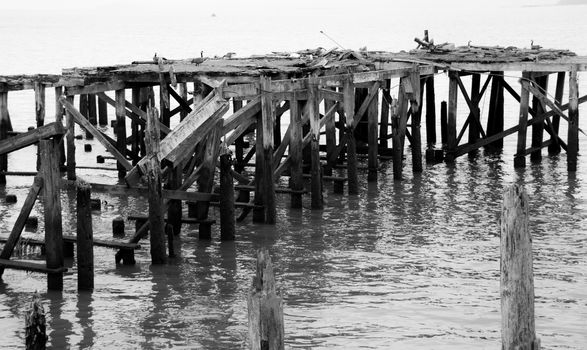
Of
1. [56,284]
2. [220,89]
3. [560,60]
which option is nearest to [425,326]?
[56,284]

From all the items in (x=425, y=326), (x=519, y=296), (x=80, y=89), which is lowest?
(x=425, y=326)

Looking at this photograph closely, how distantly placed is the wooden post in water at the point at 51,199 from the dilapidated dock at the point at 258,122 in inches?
0.8

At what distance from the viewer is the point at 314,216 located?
683 inches

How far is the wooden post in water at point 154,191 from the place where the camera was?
13305 millimetres

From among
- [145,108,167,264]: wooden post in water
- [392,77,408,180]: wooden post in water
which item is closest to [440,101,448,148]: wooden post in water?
[392,77,408,180]: wooden post in water

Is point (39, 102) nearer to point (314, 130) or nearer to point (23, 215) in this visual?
point (314, 130)

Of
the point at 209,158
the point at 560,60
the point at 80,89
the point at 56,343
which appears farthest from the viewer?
the point at 560,60

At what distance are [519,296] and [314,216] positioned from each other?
→ 893 centimetres

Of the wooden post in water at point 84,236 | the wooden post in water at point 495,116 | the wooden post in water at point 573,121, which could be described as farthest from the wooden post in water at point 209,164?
the wooden post in water at point 495,116

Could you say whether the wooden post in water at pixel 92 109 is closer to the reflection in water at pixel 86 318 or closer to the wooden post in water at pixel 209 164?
the wooden post in water at pixel 209 164

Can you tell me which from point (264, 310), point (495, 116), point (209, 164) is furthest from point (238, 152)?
point (264, 310)

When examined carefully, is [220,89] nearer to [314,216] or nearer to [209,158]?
[209,158]

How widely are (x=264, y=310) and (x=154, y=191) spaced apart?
5.41 metres

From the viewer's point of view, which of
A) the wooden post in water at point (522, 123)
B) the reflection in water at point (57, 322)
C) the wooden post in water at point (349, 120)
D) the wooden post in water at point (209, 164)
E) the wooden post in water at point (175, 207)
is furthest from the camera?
the wooden post in water at point (522, 123)
